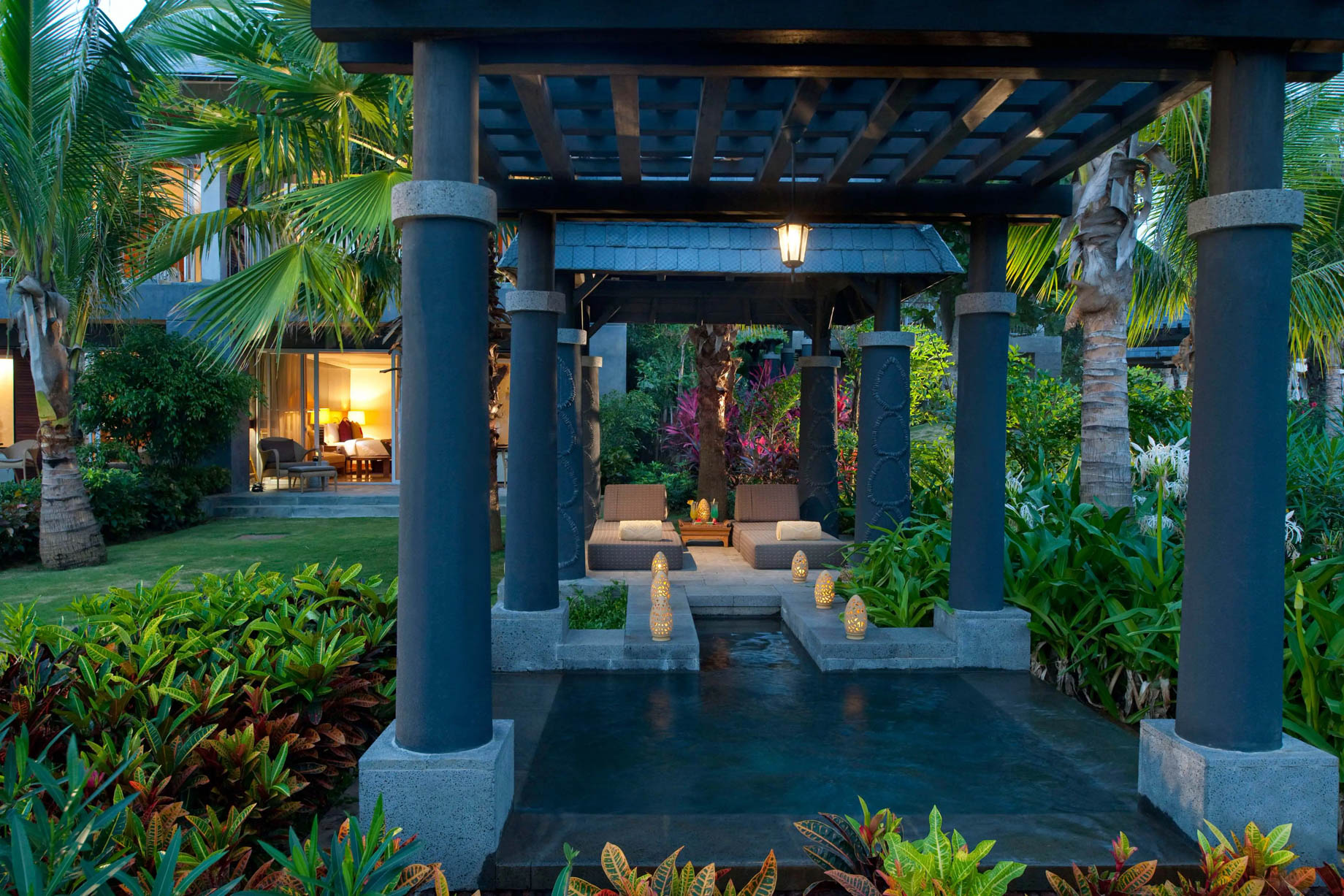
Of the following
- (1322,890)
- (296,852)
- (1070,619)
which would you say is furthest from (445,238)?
(1070,619)

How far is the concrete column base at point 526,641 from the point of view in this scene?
6.07 m

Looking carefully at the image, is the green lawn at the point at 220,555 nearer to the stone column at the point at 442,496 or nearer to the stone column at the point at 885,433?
the stone column at the point at 885,433

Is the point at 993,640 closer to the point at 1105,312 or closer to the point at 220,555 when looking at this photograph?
the point at 1105,312

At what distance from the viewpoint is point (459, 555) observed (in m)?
3.42

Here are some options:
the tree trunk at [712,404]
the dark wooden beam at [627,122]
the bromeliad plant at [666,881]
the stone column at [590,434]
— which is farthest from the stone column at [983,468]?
the tree trunk at [712,404]

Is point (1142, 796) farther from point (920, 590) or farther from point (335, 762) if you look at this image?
point (335, 762)

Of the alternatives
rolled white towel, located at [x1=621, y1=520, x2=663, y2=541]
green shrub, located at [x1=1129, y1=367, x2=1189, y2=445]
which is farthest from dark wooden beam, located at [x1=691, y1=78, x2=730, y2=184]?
green shrub, located at [x1=1129, y1=367, x2=1189, y2=445]

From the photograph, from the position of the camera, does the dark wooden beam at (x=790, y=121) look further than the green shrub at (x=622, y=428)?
No

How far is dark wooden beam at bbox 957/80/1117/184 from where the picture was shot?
403 centimetres

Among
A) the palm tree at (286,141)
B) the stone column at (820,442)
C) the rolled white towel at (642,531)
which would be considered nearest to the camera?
the palm tree at (286,141)

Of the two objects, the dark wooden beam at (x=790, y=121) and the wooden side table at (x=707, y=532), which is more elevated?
the dark wooden beam at (x=790, y=121)

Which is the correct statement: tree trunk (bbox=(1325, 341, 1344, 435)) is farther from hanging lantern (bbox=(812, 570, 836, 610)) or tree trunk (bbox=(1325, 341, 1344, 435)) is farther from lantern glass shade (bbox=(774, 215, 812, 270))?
lantern glass shade (bbox=(774, 215, 812, 270))

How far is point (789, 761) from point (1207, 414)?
2.50 m

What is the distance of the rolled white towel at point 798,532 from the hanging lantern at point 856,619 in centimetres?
363
